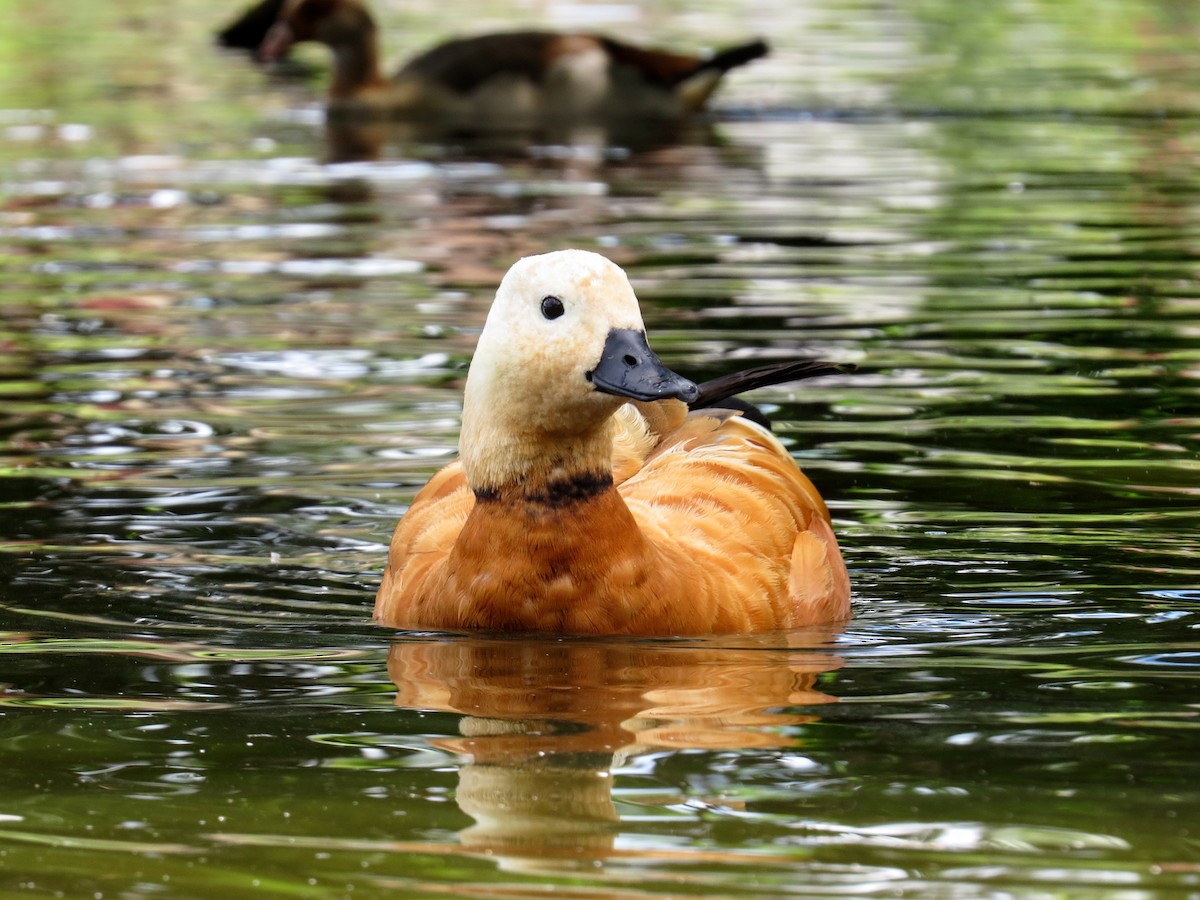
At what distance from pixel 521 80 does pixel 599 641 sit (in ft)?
52.0

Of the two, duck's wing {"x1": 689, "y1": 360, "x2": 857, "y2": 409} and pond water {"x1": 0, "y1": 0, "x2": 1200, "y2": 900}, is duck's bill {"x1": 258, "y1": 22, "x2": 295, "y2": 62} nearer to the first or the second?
pond water {"x1": 0, "y1": 0, "x2": 1200, "y2": 900}

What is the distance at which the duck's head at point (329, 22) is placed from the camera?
2195 cm

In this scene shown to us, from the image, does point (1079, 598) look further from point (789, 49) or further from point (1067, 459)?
point (789, 49)

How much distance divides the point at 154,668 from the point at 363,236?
343 inches

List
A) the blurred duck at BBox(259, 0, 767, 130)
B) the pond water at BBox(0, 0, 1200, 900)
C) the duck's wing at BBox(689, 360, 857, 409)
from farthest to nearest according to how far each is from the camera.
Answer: the blurred duck at BBox(259, 0, 767, 130)
the duck's wing at BBox(689, 360, 857, 409)
the pond water at BBox(0, 0, 1200, 900)

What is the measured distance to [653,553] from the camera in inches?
245

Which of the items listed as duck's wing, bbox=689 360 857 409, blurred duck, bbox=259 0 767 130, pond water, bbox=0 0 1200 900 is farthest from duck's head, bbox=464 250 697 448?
blurred duck, bbox=259 0 767 130

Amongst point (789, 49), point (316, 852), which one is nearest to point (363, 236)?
point (316, 852)

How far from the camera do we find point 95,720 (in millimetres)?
5688

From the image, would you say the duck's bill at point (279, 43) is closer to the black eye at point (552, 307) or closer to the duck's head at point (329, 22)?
the duck's head at point (329, 22)

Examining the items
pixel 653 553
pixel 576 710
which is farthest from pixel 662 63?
pixel 576 710

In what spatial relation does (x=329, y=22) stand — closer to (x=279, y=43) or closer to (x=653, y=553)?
(x=279, y=43)

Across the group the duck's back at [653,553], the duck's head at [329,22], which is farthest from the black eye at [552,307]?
the duck's head at [329,22]

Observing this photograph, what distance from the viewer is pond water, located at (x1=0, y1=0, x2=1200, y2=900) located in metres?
4.65
